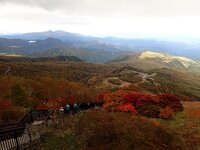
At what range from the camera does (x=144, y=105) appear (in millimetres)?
34906

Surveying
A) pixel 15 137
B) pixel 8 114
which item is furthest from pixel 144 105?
pixel 15 137

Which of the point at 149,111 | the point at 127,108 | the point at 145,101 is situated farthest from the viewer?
the point at 145,101

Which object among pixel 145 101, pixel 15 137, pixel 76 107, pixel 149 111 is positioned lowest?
pixel 76 107

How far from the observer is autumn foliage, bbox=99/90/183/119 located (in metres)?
33.0

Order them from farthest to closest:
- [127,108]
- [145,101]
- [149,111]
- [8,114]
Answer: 1. [145,101]
2. [127,108]
3. [149,111]
4. [8,114]

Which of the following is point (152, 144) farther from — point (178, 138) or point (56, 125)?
point (56, 125)

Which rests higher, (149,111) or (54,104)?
(149,111)

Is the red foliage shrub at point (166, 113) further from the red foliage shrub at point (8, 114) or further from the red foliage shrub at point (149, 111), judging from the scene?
the red foliage shrub at point (8, 114)

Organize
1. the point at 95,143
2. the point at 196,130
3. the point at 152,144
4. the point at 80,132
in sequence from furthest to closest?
the point at 196,130
the point at 80,132
the point at 95,143
the point at 152,144

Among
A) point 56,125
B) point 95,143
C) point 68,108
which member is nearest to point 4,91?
point 68,108

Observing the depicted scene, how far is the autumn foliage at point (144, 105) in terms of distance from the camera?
108 ft

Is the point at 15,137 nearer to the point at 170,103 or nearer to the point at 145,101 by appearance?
the point at 145,101

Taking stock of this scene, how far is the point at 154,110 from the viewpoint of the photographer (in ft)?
109

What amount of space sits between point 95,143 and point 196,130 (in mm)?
10689
